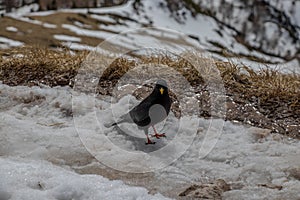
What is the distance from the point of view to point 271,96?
6.38m

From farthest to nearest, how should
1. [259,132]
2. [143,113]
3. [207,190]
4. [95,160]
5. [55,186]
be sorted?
[259,132]
[143,113]
[95,160]
[207,190]
[55,186]

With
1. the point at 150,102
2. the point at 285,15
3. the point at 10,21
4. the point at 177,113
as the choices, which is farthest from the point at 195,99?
the point at 285,15

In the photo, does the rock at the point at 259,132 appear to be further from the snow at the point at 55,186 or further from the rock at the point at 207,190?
Answer: the snow at the point at 55,186

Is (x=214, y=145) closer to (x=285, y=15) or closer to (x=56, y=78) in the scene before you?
(x=56, y=78)

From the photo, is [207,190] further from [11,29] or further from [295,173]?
[11,29]

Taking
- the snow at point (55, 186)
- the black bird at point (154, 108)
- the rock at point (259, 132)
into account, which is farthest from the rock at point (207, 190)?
the rock at point (259, 132)

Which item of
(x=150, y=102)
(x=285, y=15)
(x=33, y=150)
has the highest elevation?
(x=150, y=102)

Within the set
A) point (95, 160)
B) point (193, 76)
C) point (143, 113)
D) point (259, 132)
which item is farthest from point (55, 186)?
point (193, 76)

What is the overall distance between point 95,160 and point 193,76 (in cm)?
248

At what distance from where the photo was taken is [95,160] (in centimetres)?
496

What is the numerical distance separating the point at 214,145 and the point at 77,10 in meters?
135

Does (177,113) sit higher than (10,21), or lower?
higher

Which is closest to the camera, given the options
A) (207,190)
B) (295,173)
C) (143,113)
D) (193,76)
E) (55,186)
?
(55,186)

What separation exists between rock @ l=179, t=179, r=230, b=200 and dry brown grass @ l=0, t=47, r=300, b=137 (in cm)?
165
